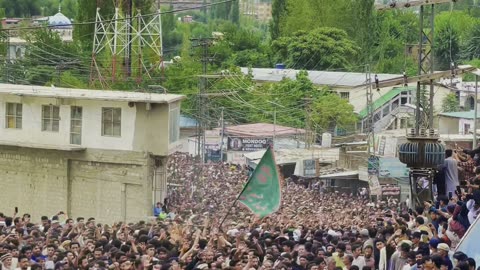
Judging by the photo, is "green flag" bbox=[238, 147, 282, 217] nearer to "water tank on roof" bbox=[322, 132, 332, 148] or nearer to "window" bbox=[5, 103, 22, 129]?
"window" bbox=[5, 103, 22, 129]

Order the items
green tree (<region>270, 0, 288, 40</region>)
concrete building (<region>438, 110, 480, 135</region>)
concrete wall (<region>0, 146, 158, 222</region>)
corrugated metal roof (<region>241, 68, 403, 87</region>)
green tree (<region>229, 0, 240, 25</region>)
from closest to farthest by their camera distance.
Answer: concrete wall (<region>0, 146, 158, 222</region>)
concrete building (<region>438, 110, 480, 135</region>)
corrugated metal roof (<region>241, 68, 403, 87</region>)
green tree (<region>270, 0, 288, 40</region>)
green tree (<region>229, 0, 240, 25</region>)

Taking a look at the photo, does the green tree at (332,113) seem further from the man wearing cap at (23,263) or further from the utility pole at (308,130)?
the man wearing cap at (23,263)

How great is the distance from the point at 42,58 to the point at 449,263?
5456 centimetres

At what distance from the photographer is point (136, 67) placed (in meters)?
61.3

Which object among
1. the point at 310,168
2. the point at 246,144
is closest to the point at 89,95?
the point at 310,168

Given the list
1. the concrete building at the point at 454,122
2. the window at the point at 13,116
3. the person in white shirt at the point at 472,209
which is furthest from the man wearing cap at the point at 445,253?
the concrete building at the point at 454,122

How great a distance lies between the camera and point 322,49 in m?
76.1

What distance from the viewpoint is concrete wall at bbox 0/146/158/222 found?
40.0 m

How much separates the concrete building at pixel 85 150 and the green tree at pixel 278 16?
46.4 m

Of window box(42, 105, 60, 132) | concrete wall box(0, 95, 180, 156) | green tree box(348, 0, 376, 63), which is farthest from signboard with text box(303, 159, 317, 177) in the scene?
green tree box(348, 0, 376, 63)

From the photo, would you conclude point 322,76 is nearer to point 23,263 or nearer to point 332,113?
point 332,113

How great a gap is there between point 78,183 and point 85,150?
925 mm

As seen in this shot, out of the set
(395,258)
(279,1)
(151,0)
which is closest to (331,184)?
(151,0)

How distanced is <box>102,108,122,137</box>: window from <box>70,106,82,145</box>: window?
29.5 inches
